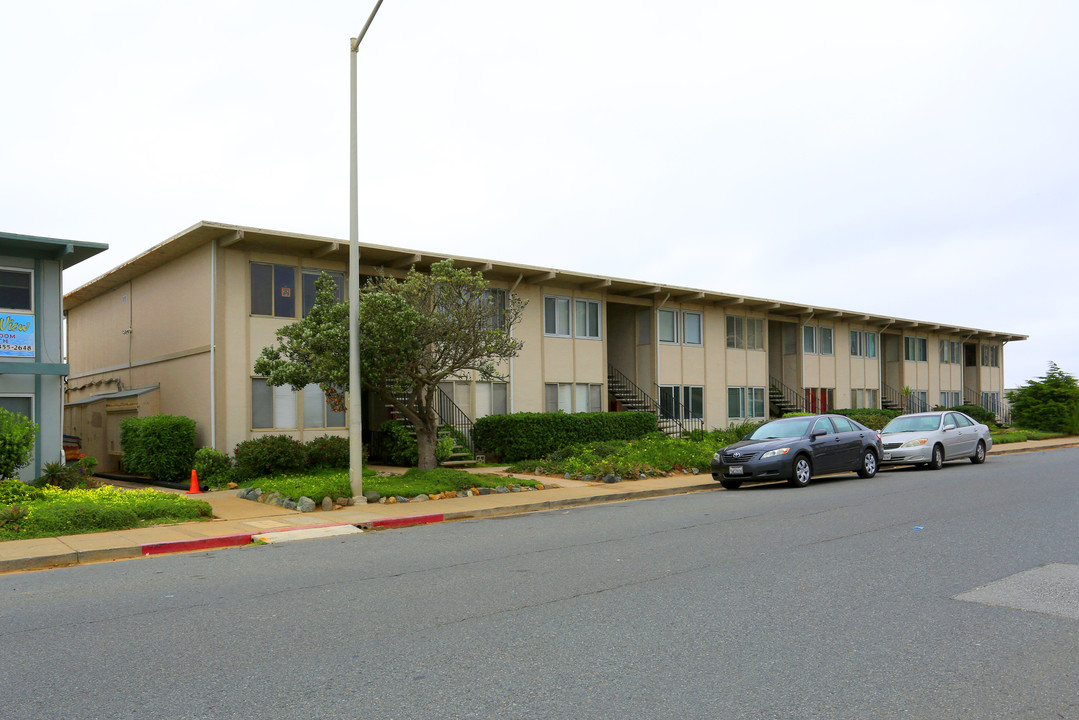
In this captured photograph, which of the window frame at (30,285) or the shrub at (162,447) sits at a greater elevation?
the window frame at (30,285)

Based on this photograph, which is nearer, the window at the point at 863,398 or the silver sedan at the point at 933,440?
the silver sedan at the point at 933,440

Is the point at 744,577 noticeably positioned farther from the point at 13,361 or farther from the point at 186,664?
the point at 13,361

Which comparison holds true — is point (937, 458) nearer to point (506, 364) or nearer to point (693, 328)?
point (506, 364)

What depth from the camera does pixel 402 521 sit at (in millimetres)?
13023

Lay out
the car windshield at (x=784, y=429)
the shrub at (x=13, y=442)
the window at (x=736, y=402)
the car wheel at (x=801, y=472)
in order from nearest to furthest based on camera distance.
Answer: the shrub at (x=13, y=442) → the car wheel at (x=801, y=472) → the car windshield at (x=784, y=429) → the window at (x=736, y=402)

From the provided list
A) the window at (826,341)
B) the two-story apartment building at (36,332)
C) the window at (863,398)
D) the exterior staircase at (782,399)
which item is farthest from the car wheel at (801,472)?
the window at (863,398)

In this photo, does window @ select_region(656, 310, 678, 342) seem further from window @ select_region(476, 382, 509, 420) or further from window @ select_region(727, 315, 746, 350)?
window @ select_region(476, 382, 509, 420)

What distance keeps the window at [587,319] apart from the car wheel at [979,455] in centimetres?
A: 1193

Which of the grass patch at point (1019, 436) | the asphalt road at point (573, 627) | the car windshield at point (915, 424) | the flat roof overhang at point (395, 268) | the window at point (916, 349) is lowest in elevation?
the grass patch at point (1019, 436)

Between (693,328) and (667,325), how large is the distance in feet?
5.07

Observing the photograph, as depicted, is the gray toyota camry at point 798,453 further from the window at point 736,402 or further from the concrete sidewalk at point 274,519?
the window at point 736,402

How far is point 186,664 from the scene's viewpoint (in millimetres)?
5520

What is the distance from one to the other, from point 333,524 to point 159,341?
517 inches

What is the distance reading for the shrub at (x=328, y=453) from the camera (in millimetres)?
19828
